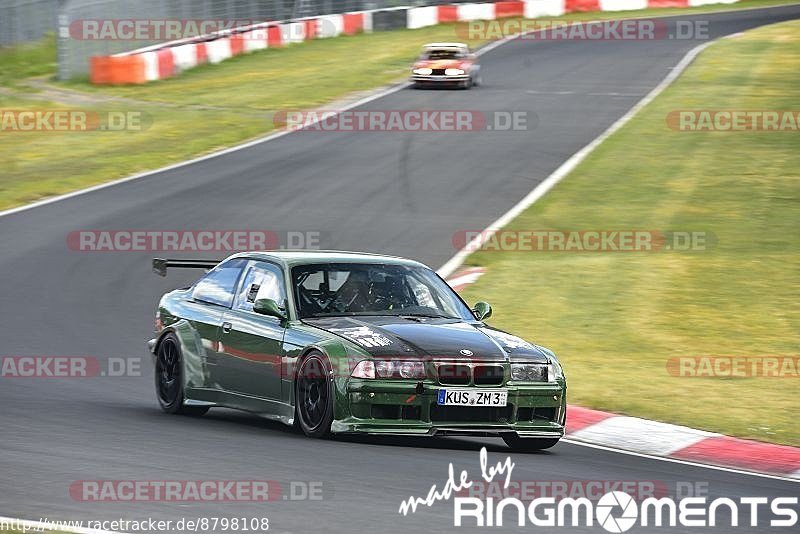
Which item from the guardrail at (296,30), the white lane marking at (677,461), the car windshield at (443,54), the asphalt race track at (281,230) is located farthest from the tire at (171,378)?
the guardrail at (296,30)

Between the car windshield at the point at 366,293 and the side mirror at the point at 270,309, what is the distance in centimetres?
13

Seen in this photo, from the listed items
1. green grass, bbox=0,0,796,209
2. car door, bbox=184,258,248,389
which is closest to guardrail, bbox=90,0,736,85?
green grass, bbox=0,0,796,209

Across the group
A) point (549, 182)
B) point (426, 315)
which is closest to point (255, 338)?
point (426, 315)

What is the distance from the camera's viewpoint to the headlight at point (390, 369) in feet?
31.4

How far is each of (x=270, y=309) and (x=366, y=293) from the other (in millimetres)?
731

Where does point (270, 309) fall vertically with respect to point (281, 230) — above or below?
above

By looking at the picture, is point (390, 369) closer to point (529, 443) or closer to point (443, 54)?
point (529, 443)

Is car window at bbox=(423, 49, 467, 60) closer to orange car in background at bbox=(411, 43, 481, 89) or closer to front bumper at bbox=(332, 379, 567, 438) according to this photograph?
orange car in background at bbox=(411, 43, 481, 89)

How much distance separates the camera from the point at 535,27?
2030 inches

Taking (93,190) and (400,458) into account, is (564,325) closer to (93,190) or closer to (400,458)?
(400,458)

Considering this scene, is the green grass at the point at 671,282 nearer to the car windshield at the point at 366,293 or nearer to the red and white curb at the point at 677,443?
the red and white curb at the point at 677,443

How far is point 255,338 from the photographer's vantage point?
10664 millimetres

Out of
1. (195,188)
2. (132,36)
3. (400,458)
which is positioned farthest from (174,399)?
(132,36)

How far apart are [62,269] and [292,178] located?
23.4 ft
